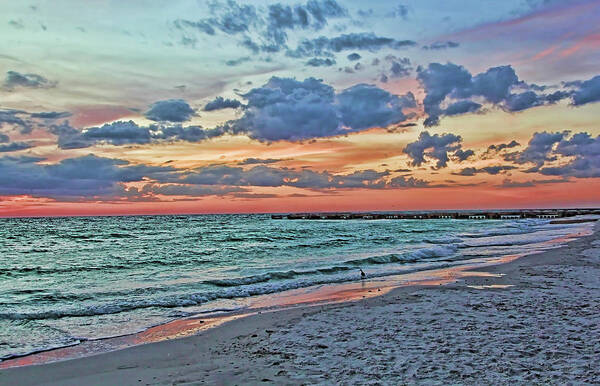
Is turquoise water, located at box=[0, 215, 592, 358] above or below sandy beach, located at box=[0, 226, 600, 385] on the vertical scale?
below

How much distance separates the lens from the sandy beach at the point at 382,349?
6768mm

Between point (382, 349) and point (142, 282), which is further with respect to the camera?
point (142, 282)

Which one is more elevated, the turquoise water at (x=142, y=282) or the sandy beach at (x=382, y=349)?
the sandy beach at (x=382, y=349)

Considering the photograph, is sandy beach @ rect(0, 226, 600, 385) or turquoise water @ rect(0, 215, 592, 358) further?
turquoise water @ rect(0, 215, 592, 358)

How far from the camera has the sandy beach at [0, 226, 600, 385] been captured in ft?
22.2

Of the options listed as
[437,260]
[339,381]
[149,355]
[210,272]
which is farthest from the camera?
[437,260]

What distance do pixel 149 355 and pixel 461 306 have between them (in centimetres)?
752

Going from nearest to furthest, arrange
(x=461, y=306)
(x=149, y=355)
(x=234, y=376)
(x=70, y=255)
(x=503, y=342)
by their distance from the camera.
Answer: (x=234, y=376) < (x=503, y=342) < (x=149, y=355) < (x=461, y=306) < (x=70, y=255)

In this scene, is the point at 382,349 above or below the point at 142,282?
above

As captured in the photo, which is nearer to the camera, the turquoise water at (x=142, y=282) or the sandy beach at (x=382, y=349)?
the sandy beach at (x=382, y=349)

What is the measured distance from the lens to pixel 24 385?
24.0ft

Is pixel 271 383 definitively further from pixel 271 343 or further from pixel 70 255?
pixel 70 255

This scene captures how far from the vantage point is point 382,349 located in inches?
316

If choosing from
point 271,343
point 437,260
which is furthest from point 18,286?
point 437,260
